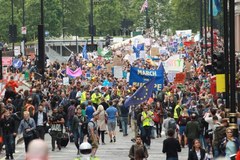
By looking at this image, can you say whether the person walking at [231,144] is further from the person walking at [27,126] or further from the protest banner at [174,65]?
the protest banner at [174,65]

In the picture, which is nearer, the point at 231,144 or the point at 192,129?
the point at 231,144

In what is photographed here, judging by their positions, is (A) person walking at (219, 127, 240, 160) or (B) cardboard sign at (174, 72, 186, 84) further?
(B) cardboard sign at (174, 72, 186, 84)

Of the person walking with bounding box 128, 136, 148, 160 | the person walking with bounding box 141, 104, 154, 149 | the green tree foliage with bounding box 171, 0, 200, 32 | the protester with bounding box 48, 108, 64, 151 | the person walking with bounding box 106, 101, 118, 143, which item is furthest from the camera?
the green tree foliage with bounding box 171, 0, 200, 32

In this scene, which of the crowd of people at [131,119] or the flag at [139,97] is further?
Answer: the flag at [139,97]

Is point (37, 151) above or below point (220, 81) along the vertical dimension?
below

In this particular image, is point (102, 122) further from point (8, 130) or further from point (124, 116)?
point (8, 130)

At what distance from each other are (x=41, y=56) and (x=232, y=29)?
20924 mm

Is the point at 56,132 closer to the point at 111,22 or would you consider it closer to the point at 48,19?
the point at 48,19

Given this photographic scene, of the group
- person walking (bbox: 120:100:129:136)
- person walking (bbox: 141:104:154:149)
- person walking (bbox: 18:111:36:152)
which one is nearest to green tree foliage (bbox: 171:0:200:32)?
person walking (bbox: 120:100:129:136)

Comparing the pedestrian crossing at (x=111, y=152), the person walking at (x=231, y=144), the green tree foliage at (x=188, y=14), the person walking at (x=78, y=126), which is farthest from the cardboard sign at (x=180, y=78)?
the green tree foliage at (x=188, y=14)

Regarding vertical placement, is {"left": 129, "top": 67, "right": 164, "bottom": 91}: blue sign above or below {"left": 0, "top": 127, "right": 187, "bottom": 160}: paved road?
above

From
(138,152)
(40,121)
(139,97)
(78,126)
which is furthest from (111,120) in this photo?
(138,152)

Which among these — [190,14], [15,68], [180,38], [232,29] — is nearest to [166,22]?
[190,14]

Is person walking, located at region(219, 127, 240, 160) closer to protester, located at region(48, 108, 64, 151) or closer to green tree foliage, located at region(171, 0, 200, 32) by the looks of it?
protester, located at region(48, 108, 64, 151)
